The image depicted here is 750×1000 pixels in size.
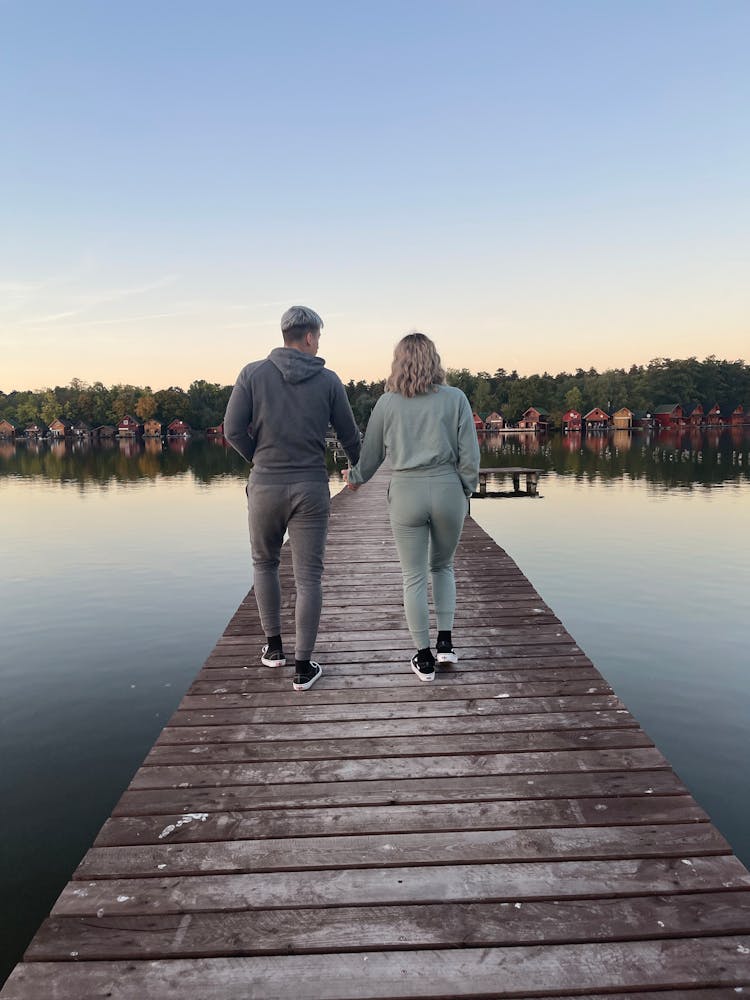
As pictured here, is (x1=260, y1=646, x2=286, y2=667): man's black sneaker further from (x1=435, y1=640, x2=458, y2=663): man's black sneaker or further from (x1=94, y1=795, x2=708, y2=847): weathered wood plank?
(x1=94, y1=795, x2=708, y2=847): weathered wood plank

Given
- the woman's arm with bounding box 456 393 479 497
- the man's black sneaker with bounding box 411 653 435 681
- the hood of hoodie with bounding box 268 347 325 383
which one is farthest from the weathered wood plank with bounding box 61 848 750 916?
the hood of hoodie with bounding box 268 347 325 383

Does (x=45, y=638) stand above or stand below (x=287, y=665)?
below

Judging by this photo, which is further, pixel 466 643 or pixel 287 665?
pixel 466 643

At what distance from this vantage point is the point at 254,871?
223 centimetres

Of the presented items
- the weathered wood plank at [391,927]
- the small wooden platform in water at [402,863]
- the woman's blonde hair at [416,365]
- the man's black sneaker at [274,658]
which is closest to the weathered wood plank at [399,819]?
the small wooden platform in water at [402,863]

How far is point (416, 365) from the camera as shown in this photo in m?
3.58

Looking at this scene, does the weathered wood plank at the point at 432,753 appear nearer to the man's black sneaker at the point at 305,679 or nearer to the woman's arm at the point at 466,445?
the man's black sneaker at the point at 305,679

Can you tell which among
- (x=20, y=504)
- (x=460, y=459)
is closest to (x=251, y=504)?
(x=460, y=459)

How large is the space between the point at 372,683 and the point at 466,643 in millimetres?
1080

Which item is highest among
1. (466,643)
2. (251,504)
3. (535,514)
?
(251,504)

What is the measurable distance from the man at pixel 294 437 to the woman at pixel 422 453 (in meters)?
0.30

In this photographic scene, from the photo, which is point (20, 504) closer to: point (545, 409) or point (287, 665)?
point (287, 665)

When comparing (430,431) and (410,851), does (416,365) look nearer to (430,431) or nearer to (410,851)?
(430,431)

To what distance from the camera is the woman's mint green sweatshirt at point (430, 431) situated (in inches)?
141
